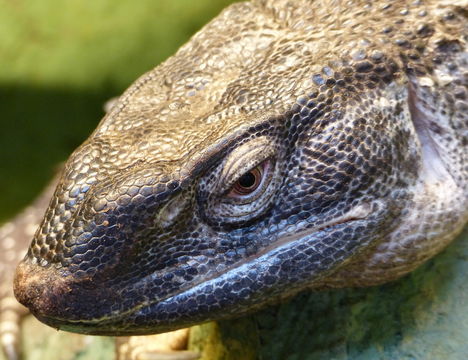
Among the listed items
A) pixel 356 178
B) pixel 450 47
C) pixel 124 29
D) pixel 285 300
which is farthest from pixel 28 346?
pixel 124 29

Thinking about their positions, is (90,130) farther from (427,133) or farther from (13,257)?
(427,133)

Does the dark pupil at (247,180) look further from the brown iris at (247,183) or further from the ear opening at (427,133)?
the ear opening at (427,133)

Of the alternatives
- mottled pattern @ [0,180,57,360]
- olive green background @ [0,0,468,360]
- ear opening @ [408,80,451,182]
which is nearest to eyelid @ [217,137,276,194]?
ear opening @ [408,80,451,182]

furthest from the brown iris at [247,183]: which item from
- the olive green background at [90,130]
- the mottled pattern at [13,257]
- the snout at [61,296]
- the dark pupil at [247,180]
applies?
the mottled pattern at [13,257]

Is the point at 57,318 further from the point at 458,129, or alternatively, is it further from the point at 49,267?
the point at 458,129

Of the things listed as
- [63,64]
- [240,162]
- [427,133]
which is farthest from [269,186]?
[63,64]
